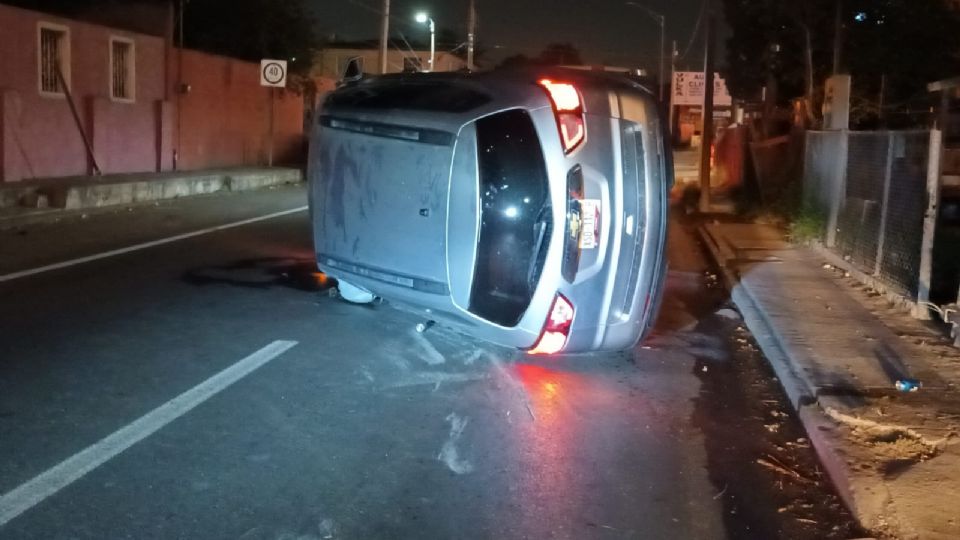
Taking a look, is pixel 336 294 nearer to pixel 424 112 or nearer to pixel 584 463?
pixel 424 112

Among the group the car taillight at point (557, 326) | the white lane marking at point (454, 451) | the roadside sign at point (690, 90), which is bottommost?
the white lane marking at point (454, 451)

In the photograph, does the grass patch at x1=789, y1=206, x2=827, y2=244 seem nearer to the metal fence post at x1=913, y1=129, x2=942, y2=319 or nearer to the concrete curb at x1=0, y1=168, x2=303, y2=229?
the metal fence post at x1=913, y1=129, x2=942, y2=319

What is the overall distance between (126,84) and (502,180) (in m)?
19.3

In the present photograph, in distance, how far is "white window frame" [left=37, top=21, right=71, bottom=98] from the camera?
20.1m

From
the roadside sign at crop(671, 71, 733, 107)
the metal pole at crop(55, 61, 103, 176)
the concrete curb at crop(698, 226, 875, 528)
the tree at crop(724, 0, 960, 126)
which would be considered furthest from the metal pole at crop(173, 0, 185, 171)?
the concrete curb at crop(698, 226, 875, 528)

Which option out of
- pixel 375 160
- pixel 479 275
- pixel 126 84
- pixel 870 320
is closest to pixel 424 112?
pixel 375 160

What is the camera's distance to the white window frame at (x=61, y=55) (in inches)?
792

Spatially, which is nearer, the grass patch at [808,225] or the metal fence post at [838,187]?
the metal fence post at [838,187]

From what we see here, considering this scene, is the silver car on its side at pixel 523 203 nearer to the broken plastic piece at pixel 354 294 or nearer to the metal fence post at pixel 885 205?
the broken plastic piece at pixel 354 294

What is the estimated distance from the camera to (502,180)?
6.62 m

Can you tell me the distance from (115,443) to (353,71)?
4426 mm

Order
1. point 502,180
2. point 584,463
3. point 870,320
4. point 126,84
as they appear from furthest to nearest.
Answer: point 126,84, point 870,320, point 502,180, point 584,463

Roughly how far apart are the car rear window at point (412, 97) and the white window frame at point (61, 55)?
14053mm

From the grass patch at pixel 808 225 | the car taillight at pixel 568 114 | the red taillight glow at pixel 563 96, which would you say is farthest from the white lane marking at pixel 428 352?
the grass patch at pixel 808 225
